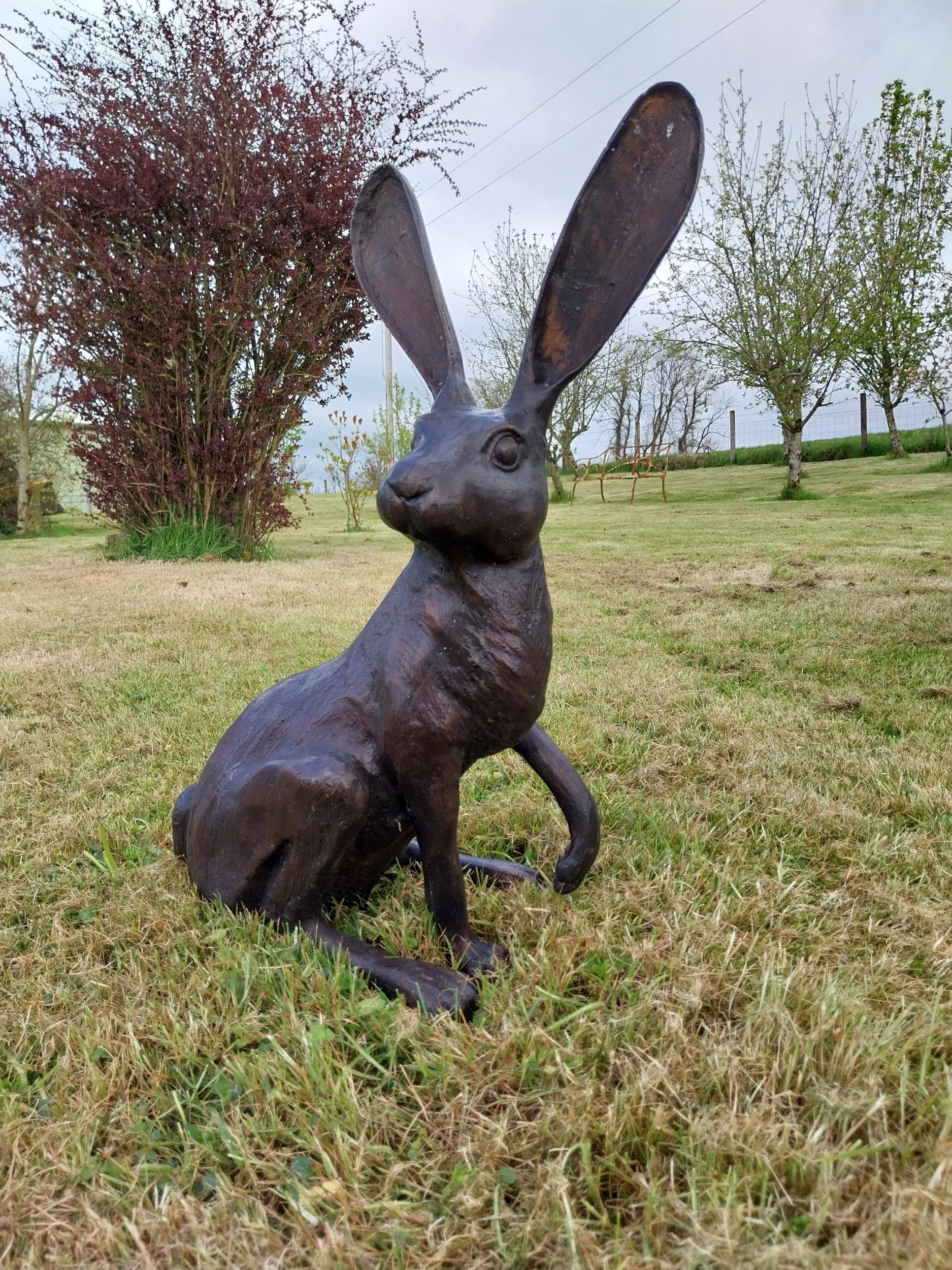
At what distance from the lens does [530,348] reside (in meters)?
1.49

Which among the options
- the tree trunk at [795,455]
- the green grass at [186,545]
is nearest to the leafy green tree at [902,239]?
the tree trunk at [795,455]

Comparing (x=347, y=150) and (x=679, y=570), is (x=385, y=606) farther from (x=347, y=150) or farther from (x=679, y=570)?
(x=347, y=150)

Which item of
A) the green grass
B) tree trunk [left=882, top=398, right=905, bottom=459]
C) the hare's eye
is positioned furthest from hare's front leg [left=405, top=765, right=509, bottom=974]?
tree trunk [left=882, top=398, right=905, bottom=459]

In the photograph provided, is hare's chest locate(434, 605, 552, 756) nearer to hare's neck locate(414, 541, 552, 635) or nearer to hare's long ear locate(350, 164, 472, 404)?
hare's neck locate(414, 541, 552, 635)

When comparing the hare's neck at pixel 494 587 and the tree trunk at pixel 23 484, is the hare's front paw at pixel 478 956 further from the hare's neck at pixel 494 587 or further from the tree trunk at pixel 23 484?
the tree trunk at pixel 23 484

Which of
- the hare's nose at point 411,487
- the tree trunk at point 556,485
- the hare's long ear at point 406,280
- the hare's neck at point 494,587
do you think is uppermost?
the tree trunk at point 556,485

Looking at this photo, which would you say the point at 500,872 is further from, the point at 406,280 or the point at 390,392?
the point at 390,392

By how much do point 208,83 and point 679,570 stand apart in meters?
7.63

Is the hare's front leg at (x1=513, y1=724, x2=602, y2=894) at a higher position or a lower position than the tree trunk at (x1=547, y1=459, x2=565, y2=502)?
lower

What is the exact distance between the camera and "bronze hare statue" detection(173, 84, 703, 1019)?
142cm

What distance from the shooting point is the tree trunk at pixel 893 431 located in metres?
25.1

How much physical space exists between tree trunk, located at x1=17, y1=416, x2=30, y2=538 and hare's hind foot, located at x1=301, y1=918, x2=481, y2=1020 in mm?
21677

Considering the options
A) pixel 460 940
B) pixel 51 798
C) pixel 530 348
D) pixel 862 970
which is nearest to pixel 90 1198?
pixel 460 940

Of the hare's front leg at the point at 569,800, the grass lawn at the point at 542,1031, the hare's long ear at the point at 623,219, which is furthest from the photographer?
the hare's front leg at the point at 569,800
